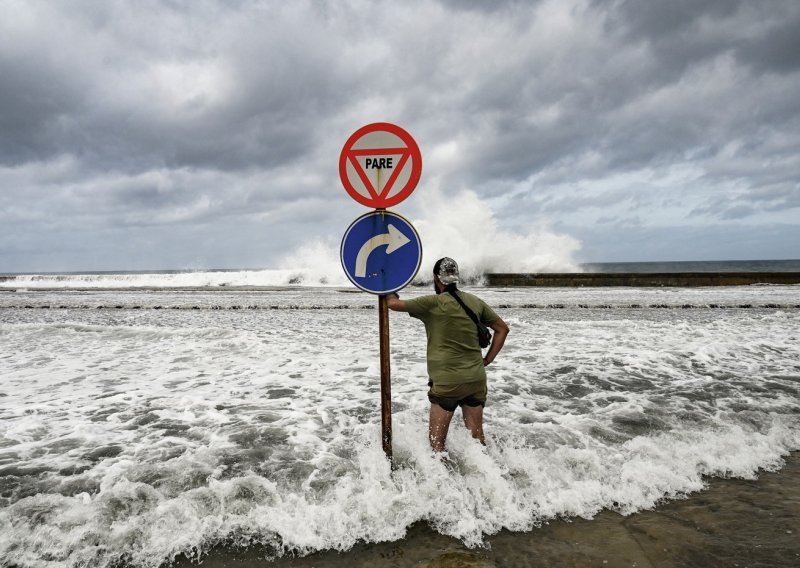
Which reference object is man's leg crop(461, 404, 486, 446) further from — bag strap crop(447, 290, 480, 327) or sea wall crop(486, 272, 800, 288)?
sea wall crop(486, 272, 800, 288)

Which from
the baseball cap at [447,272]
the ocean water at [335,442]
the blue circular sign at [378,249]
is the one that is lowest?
the ocean water at [335,442]

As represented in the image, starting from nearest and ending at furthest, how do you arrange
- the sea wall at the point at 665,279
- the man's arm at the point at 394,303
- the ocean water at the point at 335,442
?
1. the ocean water at the point at 335,442
2. the man's arm at the point at 394,303
3. the sea wall at the point at 665,279

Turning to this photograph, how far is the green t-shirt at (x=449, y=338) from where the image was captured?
3633 millimetres

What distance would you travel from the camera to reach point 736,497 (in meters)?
3.44

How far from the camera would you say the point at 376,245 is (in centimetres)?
351

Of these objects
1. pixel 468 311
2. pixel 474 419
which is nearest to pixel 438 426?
pixel 474 419

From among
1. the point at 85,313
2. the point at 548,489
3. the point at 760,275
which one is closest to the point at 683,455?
the point at 548,489

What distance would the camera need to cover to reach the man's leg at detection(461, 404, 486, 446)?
384 cm

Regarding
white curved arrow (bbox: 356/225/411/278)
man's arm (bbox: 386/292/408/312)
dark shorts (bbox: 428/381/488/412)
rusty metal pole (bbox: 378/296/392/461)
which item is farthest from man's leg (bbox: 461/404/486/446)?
white curved arrow (bbox: 356/225/411/278)

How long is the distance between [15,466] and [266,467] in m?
2.26

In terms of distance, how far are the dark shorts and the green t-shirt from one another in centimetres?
5

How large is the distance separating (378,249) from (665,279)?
35416 millimetres

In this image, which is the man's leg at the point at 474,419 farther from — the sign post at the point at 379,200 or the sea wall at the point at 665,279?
the sea wall at the point at 665,279

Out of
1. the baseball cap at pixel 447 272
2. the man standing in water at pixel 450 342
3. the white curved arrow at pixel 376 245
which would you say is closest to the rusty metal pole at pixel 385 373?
the man standing in water at pixel 450 342
